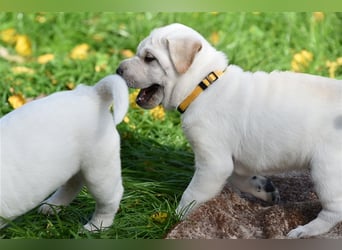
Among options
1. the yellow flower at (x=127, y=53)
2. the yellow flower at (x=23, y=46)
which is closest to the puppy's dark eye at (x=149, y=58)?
the yellow flower at (x=127, y=53)

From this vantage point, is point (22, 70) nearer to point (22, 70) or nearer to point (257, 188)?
point (22, 70)

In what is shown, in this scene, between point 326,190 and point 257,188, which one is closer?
point 326,190

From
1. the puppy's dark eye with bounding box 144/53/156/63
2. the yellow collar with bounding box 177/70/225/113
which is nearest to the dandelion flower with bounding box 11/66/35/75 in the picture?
the puppy's dark eye with bounding box 144/53/156/63

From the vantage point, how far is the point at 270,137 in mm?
4273

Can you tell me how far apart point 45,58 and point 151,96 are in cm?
247

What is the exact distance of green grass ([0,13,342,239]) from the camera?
Result: 169 inches

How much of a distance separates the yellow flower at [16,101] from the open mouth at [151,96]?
1.41 m

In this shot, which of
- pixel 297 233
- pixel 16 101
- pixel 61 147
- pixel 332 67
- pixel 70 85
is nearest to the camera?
pixel 61 147

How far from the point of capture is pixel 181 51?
4355 mm

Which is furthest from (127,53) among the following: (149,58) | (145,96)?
(149,58)

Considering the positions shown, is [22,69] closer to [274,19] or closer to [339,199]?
[274,19]

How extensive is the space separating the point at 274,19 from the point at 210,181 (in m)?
3.71

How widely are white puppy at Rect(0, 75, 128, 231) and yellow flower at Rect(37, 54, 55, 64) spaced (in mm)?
2818

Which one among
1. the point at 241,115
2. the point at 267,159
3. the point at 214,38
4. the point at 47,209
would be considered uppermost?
the point at 241,115
